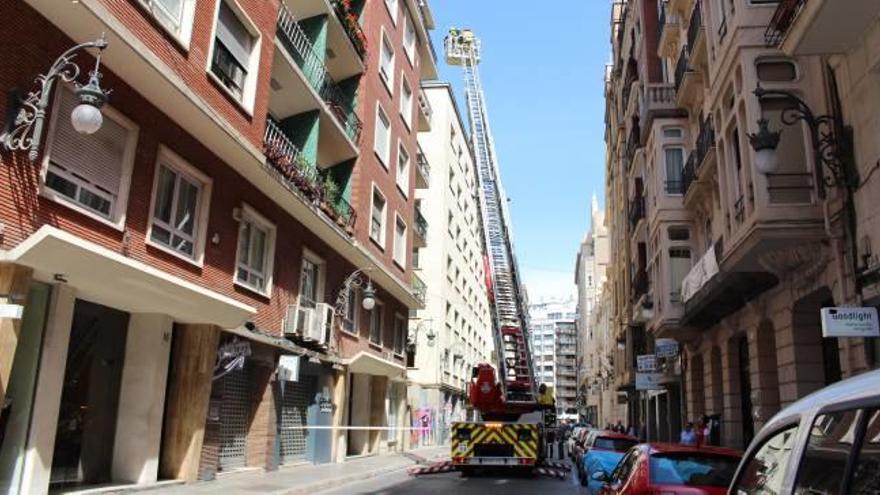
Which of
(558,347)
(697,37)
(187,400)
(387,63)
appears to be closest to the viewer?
(187,400)

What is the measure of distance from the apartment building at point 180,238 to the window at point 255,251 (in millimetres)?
55

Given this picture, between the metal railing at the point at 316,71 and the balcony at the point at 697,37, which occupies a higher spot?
the balcony at the point at 697,37

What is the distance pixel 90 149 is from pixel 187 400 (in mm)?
5129

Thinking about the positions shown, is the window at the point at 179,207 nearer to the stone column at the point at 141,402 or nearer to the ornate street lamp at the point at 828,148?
the stone column at the point at 141,402

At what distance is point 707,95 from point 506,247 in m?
21.7

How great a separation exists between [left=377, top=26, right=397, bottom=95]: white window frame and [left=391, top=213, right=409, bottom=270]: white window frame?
4.95 m

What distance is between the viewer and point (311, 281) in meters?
21.3

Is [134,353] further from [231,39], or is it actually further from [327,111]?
[327,111]

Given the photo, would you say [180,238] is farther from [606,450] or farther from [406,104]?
[406,104]

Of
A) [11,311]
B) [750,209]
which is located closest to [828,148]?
[750,209]

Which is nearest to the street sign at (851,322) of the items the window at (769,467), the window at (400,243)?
the window at (769,467)

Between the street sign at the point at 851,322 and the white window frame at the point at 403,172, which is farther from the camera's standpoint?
the white window frame at the point at 403,172

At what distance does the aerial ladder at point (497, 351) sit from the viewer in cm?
2073

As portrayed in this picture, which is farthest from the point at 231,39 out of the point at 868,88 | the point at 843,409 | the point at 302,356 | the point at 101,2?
the point at 843,409
